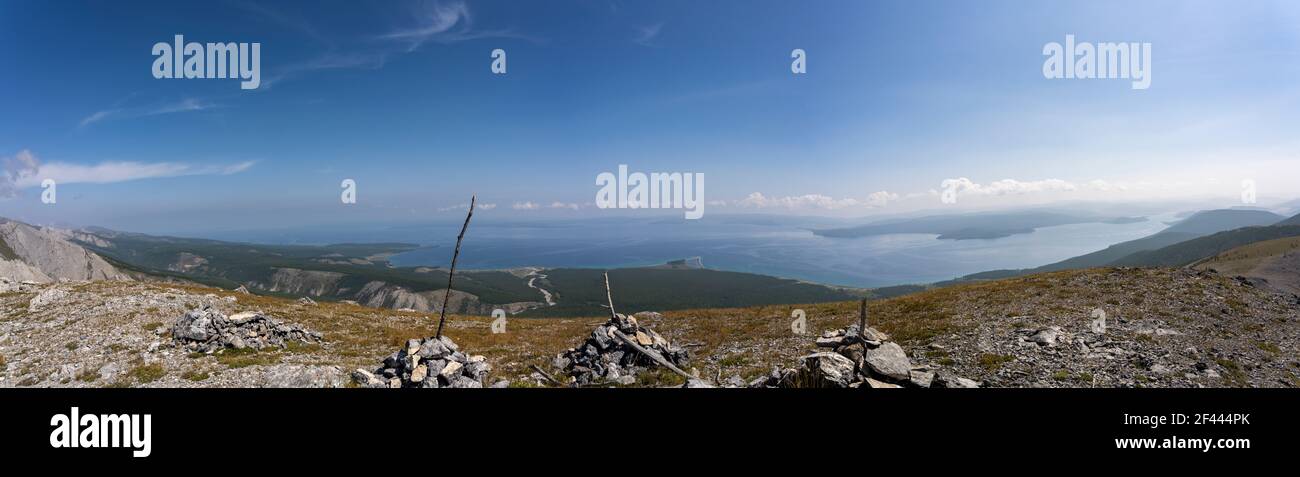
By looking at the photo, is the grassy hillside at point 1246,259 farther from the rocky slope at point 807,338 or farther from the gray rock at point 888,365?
the gray rock at point 888,365

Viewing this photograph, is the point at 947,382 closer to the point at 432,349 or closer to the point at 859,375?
the point at 859,375

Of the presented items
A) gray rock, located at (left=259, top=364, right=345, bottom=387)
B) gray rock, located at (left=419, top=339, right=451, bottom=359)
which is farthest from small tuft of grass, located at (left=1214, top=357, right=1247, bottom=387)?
gray rock, located at (left=259, top=364, right=345, bottom=387)

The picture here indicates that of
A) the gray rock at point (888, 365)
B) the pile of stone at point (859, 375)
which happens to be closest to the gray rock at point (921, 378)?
the pile of stone at point (859, 375)

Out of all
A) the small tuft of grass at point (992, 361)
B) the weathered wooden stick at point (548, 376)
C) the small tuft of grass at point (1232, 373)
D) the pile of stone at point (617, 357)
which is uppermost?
the small tuft of grass at point (1232, 373)

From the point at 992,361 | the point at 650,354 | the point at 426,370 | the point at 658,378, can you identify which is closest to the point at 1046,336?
the point at 992,361

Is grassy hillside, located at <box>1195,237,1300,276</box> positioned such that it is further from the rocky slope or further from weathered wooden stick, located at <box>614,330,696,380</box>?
weathered wooden stick, located at <box>614,330,696,380</box>
